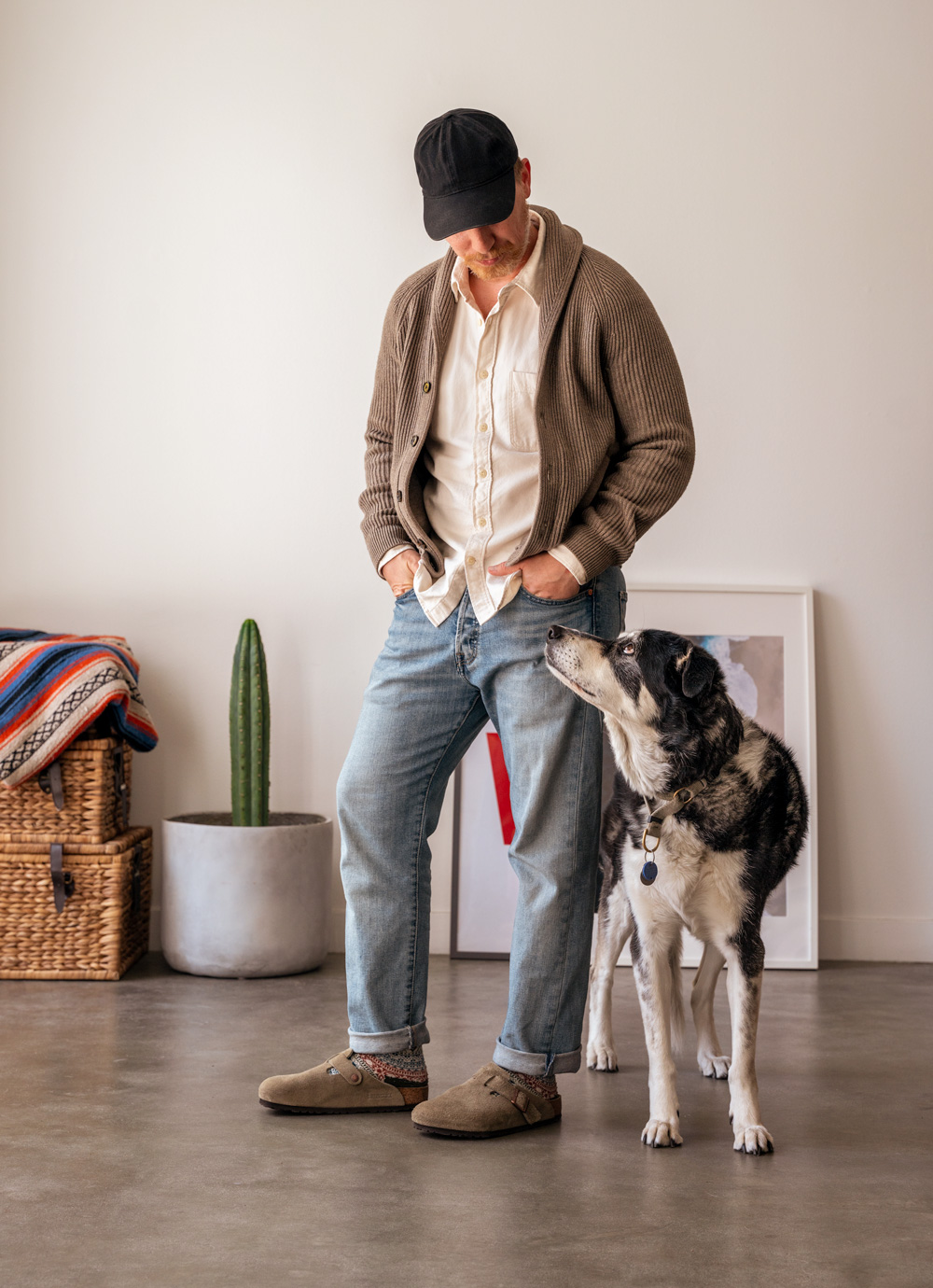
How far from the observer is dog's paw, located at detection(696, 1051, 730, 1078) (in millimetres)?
2244

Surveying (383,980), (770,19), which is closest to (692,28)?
(770,19)

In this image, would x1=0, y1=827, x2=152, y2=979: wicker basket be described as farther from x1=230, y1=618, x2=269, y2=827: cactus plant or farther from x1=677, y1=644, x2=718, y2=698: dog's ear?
x1=677, y1=644, x2=718, y2=698: dog's ear

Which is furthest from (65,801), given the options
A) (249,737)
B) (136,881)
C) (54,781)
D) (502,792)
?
(502,792)

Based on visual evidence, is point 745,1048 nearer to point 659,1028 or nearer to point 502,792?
point 659,1028

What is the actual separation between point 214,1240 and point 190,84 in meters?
3.09

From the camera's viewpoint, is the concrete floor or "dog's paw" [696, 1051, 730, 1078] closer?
the concrete floor

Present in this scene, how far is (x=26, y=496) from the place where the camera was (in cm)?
336

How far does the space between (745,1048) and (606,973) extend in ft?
1.53

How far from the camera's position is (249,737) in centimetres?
304

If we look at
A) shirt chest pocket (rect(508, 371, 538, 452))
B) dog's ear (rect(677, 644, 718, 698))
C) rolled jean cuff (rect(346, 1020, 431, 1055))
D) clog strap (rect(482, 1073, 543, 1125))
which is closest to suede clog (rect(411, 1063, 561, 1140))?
clog strap (rect(482, 1073, 543, 1125))

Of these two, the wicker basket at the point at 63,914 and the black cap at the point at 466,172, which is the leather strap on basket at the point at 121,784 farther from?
the black cap at the point at 466,172

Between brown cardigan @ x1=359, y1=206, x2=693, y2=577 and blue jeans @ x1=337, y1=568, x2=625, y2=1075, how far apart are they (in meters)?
0.13

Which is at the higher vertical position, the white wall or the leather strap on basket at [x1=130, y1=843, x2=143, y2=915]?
the white wall

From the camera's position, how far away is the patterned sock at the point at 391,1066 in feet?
6.50
